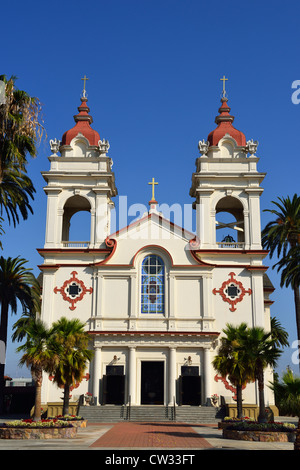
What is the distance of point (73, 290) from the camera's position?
40406 mm

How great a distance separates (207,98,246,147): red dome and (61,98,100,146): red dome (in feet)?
32.0

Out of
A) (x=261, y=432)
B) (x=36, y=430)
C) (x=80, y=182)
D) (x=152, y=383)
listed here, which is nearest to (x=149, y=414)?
(x=152, y=383)

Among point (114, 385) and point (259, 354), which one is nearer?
point (259, 354)

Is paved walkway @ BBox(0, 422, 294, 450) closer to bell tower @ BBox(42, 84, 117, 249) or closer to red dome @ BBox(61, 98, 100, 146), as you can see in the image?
bell tower @ BBox(42, 84, 117, 249)

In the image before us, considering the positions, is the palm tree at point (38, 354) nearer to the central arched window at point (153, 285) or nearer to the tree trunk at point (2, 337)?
the central arched window at point (153, 285)

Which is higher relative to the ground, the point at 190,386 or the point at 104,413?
the point at 190,386

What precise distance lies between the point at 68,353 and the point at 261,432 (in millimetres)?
11038

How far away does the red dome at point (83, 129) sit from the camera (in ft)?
145

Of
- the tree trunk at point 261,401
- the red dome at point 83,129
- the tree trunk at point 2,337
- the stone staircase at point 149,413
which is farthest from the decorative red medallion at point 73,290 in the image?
the tree trunk at point 261,401

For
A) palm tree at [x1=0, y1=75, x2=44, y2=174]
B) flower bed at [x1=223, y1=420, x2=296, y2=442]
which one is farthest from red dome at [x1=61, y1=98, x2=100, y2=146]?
flower bed at [x1=223, y1=420, x2=296, y2=442]

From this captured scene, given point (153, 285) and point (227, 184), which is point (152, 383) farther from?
point (227, 184)

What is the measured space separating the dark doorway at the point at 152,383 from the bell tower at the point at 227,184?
9855 millimetres

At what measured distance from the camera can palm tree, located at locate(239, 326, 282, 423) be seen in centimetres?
2723

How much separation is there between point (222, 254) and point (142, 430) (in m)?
16.7
